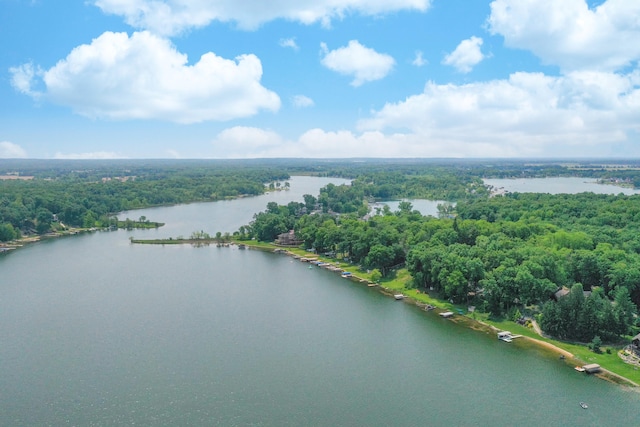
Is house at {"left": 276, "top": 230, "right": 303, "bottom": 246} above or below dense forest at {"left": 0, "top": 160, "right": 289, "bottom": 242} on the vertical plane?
below

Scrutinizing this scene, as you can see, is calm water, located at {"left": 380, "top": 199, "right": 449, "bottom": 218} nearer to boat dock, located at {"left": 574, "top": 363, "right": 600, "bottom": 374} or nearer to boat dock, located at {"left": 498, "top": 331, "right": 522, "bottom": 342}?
boat dock, located at {"left": 498, "top": 331, "right": 522, "bottom": 342}

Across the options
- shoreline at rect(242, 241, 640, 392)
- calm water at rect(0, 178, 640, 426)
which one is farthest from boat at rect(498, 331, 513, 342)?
shoreline at rect(242, 241, 640, 392)

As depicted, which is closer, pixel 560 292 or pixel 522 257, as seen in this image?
pixel 560 292

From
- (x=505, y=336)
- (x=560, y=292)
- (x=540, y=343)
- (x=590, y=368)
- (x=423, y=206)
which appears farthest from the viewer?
(x=423, y=206)

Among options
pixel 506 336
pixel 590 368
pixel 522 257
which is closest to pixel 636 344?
pixel 590 368

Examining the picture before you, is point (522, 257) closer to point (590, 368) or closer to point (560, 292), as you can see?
point (560, 292)
